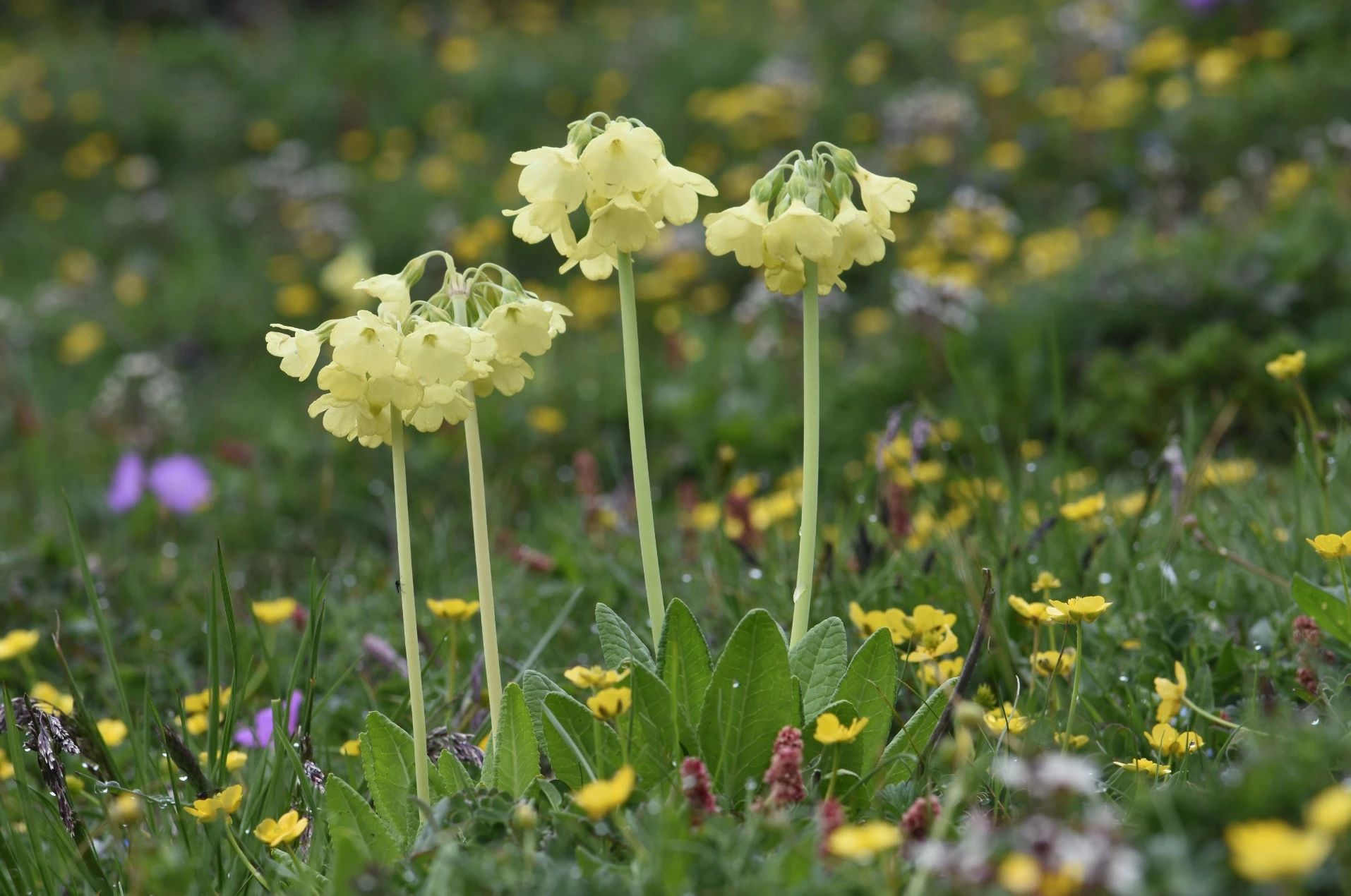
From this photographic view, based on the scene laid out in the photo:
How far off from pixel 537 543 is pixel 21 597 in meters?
1.05

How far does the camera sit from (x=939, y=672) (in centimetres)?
178

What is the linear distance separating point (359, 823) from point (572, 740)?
0.24m

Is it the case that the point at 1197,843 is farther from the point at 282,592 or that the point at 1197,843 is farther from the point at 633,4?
the point at 633,4

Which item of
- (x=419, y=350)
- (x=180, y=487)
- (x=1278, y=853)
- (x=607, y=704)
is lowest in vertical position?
(x=180, y=487)

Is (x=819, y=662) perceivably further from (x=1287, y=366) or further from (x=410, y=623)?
(x=1287, y=366)

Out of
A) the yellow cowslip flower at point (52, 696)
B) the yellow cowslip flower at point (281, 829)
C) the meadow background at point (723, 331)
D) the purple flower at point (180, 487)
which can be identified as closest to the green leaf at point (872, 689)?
the meadow background at point (723, 331)

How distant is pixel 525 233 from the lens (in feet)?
4.61

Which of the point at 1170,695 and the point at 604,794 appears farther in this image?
the point at 1170,695

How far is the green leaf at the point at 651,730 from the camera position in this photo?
140cm

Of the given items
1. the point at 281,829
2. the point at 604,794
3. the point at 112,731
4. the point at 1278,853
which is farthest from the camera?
the point at 112,731

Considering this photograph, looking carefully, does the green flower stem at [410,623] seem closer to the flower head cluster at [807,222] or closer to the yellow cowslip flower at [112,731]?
the flower head cluster at [807,222]

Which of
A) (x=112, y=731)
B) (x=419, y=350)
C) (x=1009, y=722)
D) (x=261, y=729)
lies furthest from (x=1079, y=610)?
(x=112, y=731)

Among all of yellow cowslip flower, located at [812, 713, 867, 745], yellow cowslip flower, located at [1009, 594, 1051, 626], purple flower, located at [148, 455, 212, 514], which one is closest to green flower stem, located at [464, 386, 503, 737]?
yellow cowslip flower, located at [812, 713, 867, 745]

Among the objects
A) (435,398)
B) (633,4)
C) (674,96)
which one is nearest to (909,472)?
(435,398)
